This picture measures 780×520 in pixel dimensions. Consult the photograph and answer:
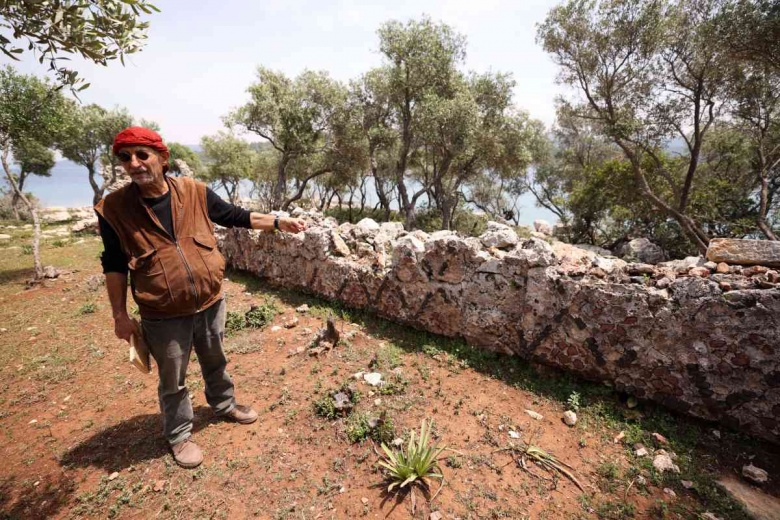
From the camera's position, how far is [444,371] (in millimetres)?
4848

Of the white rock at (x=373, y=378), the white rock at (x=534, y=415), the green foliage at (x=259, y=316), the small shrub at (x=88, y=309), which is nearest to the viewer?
Result: the white rock at (x=534, y=415)

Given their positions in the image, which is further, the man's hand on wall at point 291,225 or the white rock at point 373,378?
the white rock at point 373,378

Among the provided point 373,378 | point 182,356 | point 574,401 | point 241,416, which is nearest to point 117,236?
point 182,356

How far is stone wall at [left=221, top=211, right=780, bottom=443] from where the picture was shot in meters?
3.58

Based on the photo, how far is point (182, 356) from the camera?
3.11m

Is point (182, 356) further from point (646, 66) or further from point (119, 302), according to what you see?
point (646, 66)

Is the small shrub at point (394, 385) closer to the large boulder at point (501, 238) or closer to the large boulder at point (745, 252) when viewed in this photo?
the large boulder at point (501, 238)

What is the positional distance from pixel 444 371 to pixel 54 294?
9.81 metres

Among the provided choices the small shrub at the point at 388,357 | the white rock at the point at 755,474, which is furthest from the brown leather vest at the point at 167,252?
the white rock at the point at 755,474

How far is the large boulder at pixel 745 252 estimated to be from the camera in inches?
154

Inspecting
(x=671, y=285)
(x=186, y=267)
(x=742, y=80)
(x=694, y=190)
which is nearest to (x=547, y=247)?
(x=671, y=285)

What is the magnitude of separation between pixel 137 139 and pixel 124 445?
11.0 ft

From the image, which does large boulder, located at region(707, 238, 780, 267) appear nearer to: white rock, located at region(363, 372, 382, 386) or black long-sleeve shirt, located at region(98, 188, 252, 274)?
white rock, located at region(363, 372, 382, 386)

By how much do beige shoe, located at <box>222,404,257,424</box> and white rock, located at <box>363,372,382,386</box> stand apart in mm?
1486
